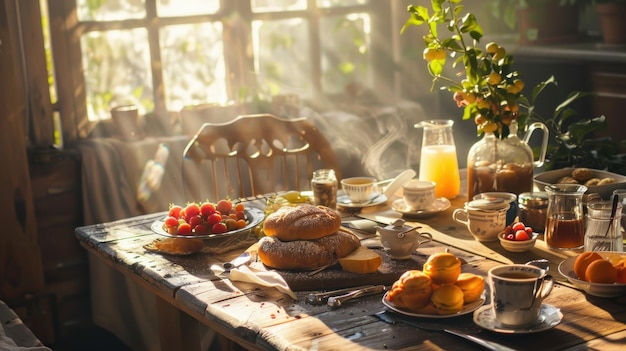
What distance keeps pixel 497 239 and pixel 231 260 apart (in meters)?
0.55

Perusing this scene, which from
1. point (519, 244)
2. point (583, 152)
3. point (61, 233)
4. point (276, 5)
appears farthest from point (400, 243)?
point (276, 5)

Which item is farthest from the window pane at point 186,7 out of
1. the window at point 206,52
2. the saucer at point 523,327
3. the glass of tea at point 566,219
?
the saucer at point 523,327

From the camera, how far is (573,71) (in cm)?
345

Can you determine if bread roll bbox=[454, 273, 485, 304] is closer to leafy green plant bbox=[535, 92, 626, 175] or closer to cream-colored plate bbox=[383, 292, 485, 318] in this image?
cream-colored plate bbox=[383, 292, 485, 318]

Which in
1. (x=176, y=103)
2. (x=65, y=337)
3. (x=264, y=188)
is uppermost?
(x=176, y=103)

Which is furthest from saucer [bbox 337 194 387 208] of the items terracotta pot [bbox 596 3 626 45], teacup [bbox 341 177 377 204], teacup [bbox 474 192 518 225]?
terracotta pot [bbox 596 3 626 45]

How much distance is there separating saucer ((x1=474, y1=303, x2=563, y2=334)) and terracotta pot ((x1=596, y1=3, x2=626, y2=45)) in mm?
2258

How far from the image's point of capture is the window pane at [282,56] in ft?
11.0

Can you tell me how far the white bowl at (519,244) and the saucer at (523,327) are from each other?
0.34 meters

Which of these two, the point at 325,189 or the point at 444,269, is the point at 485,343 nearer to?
the point at 444,269

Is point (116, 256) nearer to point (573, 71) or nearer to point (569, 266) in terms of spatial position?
point (569, 266)

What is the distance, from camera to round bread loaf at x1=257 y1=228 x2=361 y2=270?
164 cm

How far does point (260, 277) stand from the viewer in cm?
161

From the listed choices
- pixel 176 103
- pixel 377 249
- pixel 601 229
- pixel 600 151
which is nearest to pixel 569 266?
pixel 601 229
